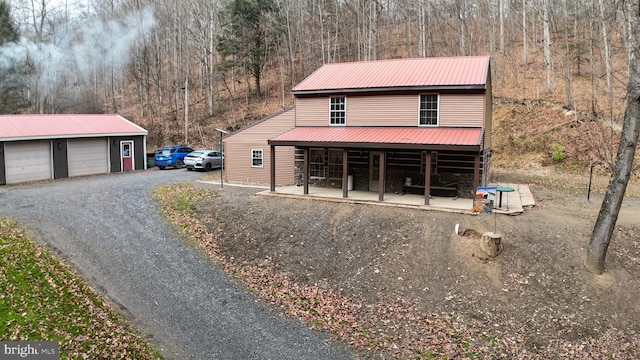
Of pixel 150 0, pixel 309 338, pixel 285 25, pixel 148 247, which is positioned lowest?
pixel 309 338

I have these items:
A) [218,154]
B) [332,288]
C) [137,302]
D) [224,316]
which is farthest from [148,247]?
[218,154]

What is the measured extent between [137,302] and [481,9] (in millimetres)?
41384

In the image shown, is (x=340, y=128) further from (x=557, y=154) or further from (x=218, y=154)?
(x=557, y=154)

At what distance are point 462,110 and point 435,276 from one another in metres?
8.27

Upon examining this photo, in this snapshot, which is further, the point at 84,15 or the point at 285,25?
the point at 84,15

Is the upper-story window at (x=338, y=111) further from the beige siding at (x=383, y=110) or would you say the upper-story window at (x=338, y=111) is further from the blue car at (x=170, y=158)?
the blue car at (x=170, y=158)

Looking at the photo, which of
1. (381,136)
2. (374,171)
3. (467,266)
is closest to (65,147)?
(374,171)

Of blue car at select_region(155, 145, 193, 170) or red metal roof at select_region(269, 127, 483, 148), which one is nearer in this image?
red metal roof at select_region(269, 127, 483, 148)

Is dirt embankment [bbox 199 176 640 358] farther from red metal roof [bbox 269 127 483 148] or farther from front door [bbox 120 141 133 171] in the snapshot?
front door [bbox 120 141 133 171]

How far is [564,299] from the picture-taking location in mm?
10586

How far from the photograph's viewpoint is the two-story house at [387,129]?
17.1m

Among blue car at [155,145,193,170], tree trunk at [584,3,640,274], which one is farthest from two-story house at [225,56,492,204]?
blue car at [155,145,193,170]

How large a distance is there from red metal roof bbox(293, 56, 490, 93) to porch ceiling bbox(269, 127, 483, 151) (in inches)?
71.0

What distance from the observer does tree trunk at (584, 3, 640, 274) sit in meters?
10.8
